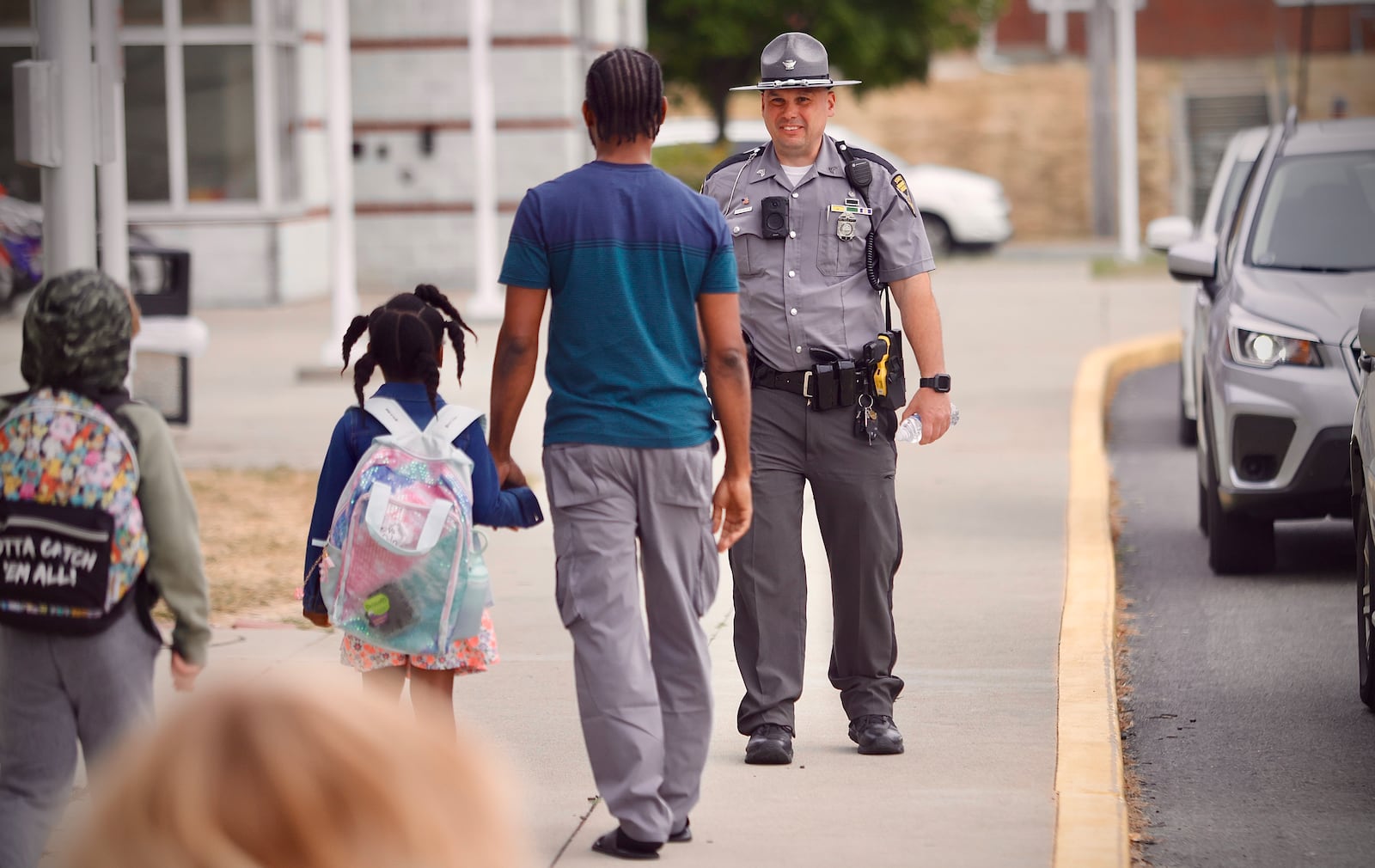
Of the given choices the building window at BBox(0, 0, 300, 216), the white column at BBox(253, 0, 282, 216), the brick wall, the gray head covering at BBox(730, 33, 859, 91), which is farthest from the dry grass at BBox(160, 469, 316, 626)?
the brick wall

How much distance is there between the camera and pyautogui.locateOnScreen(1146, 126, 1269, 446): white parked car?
37.9 ft

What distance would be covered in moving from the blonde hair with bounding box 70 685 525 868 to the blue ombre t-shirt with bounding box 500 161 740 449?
126 inches

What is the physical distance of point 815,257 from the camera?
18.4 ft

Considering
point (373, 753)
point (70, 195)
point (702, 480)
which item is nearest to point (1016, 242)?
point (70, 195)

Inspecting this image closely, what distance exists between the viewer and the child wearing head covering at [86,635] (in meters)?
3.86

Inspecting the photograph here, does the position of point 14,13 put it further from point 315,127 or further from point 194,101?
point 315,127

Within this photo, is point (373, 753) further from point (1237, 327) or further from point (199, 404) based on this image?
point (199, 404)

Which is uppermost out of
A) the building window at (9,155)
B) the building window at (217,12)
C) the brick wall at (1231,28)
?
the brick wall at (1231,28)

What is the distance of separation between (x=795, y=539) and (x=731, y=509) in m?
0.77

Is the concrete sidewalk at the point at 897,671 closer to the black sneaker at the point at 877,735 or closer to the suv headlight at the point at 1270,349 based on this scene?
the black sneaker at the point at 877,735

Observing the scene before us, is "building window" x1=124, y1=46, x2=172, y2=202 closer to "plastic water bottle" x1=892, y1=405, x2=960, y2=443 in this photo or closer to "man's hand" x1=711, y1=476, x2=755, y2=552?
"plastic water bottle" x1=892, y1=405, x2=960, y2=443

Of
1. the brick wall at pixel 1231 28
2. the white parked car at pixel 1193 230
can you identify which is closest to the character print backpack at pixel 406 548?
the white parked car at pixel 1193 230

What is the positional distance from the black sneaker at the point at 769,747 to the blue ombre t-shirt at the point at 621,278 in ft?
4.07

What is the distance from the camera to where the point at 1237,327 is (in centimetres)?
843
